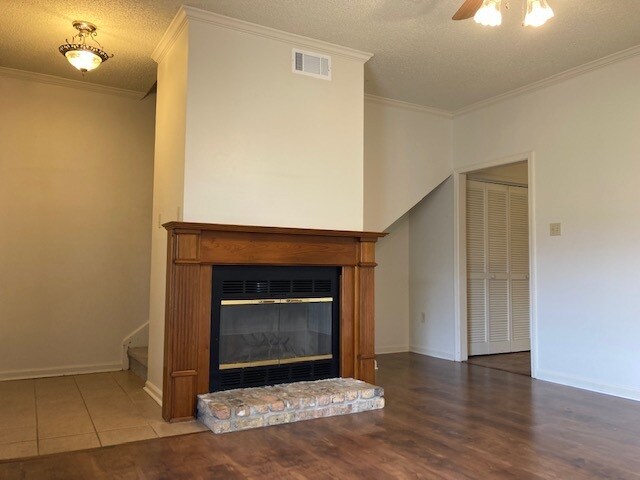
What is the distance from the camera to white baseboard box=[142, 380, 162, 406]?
3625 millimetres

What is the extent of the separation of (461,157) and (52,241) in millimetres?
4259

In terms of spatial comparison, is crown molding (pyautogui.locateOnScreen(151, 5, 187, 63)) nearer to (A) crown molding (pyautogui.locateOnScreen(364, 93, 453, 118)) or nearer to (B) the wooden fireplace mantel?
(B) the wooden fireplace mantel

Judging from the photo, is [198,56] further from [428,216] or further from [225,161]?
[428,216]

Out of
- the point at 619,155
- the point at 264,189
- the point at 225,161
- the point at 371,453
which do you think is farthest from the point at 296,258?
the point at 619,155

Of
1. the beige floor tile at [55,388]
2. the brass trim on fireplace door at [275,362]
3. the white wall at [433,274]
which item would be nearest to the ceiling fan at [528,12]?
the brass trim on fireplace door at [275,362]

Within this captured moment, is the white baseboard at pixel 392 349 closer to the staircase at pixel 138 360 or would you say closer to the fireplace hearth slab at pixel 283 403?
the fireplace hearth slab at pixel 283 403

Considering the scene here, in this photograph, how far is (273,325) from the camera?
3.73 m

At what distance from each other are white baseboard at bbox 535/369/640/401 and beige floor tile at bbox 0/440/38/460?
13.2ft

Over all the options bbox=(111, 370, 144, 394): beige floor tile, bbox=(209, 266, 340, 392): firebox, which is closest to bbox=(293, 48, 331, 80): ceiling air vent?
bbox=(209, 266, 340, 392): firebox

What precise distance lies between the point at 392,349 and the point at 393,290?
0.70m

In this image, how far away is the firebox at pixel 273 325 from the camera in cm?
349

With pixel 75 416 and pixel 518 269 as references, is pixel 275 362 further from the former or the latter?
pixel 518 269

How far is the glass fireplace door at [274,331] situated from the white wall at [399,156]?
63.1 inches

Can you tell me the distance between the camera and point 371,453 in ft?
8.73
